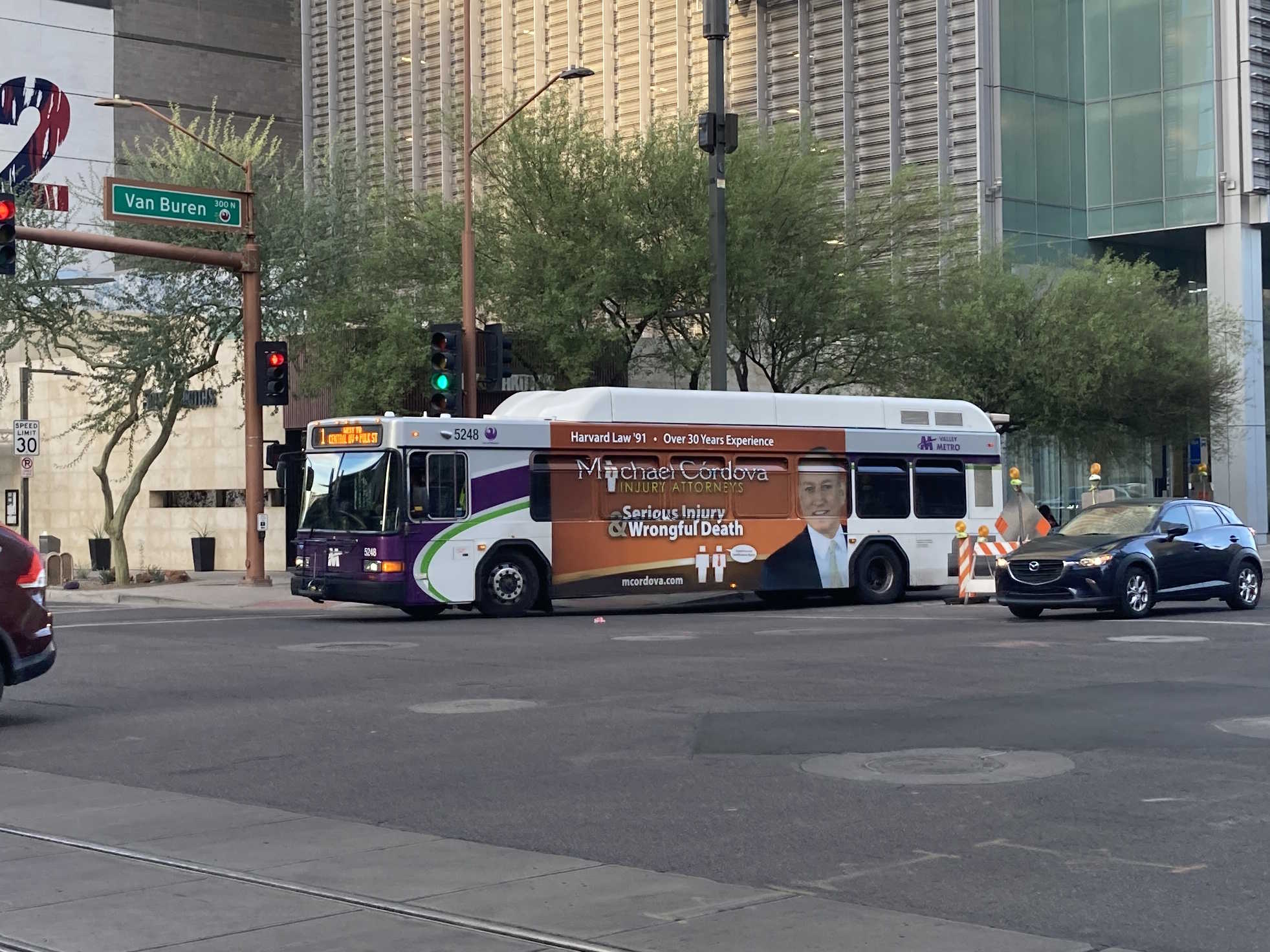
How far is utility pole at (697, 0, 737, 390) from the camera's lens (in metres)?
27.5

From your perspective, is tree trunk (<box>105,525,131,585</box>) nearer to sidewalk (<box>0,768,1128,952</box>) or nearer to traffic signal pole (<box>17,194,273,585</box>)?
traffic signal pole (<box>17,194,273,585</box>)

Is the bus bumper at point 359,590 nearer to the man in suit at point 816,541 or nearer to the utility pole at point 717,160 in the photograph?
the man in suit at point 816,541

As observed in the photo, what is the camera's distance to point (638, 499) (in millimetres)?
25047

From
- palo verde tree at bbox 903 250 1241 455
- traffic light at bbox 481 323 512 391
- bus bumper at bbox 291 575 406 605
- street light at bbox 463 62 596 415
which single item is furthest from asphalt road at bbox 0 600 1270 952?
palo verde tree at bbox 903 250 1241 455

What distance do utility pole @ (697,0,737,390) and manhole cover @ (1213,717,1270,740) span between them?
53.8ft

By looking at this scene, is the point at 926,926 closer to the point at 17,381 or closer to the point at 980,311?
the point at 980,311

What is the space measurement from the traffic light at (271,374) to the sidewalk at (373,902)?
20.6 m

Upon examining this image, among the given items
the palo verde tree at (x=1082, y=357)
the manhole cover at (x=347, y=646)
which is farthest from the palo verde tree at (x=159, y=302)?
the manhole cover at (x=347, y=646)

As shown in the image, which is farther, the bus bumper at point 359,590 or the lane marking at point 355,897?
the bus bumper at point 359,590

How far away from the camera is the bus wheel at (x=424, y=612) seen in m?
24.2

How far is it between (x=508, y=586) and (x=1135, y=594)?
27.6 feet

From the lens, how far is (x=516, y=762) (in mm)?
10523

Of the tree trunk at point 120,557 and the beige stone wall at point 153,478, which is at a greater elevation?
the beige stone wall at point 153,478

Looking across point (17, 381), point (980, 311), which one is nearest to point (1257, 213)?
point (980, 311)
